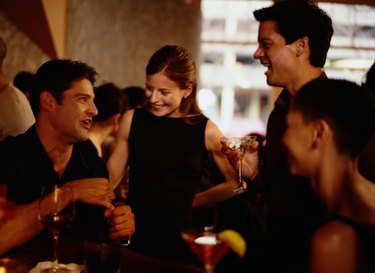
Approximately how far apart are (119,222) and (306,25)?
3.92 ft

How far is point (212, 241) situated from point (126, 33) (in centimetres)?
540

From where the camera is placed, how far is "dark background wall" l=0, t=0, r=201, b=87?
17.9ft

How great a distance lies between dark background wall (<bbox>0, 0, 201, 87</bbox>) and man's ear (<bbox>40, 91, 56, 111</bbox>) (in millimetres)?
2433

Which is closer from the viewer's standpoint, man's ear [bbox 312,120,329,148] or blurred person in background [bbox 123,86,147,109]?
man's ear [bbox 312,120,329,148]

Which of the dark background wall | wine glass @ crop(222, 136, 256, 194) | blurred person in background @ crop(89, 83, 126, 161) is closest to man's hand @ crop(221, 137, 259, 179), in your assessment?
wine glass @ crop(222, 136, 256, 194)

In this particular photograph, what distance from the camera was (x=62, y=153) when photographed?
255 cm

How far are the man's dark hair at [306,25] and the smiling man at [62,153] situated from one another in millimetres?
1007

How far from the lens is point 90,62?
5.92m

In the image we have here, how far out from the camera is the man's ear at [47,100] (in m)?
2.54

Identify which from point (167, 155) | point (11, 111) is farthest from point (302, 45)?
point (11, 111)

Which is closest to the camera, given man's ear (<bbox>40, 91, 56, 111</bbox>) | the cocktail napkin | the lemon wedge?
the lemon wedge

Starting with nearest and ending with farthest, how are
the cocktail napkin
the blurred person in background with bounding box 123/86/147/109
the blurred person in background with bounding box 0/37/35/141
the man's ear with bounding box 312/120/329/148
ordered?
the man's ear with bounding box 312/120/329/148 < the cocktail napkin < the blurred person in background with bounding box 0/37/35/141 < the blurred person in background with bounding box 123/86/147/109

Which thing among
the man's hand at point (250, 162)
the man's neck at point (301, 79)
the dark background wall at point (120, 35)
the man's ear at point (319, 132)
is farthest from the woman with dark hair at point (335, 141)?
the dark background wall at point (120, 35)

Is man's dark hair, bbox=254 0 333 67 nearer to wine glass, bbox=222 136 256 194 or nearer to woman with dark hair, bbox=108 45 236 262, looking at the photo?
wine glass, bbox=222 136 256 194
